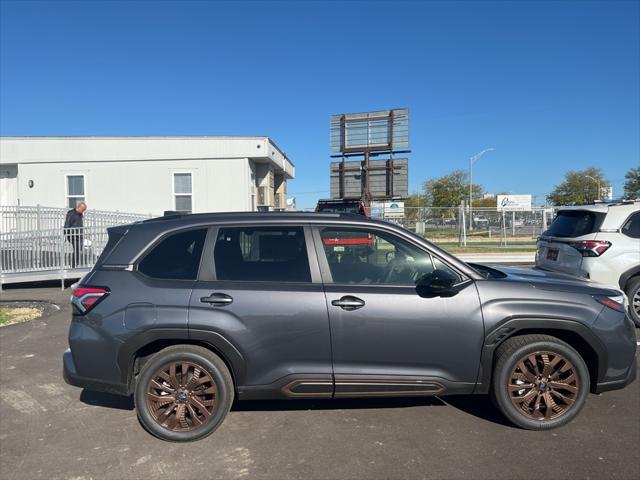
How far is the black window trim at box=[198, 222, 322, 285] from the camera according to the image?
3.54 meters

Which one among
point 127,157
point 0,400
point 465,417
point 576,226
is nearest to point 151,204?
point 127,157

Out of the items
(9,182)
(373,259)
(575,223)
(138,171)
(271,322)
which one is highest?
(138,171)

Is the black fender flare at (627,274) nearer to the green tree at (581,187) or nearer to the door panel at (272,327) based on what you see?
the door panel at (272,327)

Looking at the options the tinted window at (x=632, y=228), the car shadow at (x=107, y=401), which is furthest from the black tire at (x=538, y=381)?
the tinted window at (x=632, y=228)

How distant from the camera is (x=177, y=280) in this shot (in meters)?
3.54

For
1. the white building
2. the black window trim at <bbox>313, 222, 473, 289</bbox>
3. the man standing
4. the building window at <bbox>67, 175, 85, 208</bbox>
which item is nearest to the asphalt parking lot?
the black window trim at <bbox>313, 222, 473, 289</bbox>

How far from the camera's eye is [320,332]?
3.43 metres

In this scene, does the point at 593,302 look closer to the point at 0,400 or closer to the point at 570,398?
the point at 570,398

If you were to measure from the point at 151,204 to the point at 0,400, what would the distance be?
12.9m

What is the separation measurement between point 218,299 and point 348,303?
98cm

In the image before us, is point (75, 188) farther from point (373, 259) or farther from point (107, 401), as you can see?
point (373, 259)

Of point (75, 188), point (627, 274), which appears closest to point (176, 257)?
point (627, 274)

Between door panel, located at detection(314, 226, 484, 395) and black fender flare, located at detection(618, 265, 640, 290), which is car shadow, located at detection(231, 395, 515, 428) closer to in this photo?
door panel, located at detection(314, 226, 484, 395)

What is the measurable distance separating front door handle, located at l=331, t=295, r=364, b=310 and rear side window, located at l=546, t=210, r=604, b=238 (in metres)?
4.77
